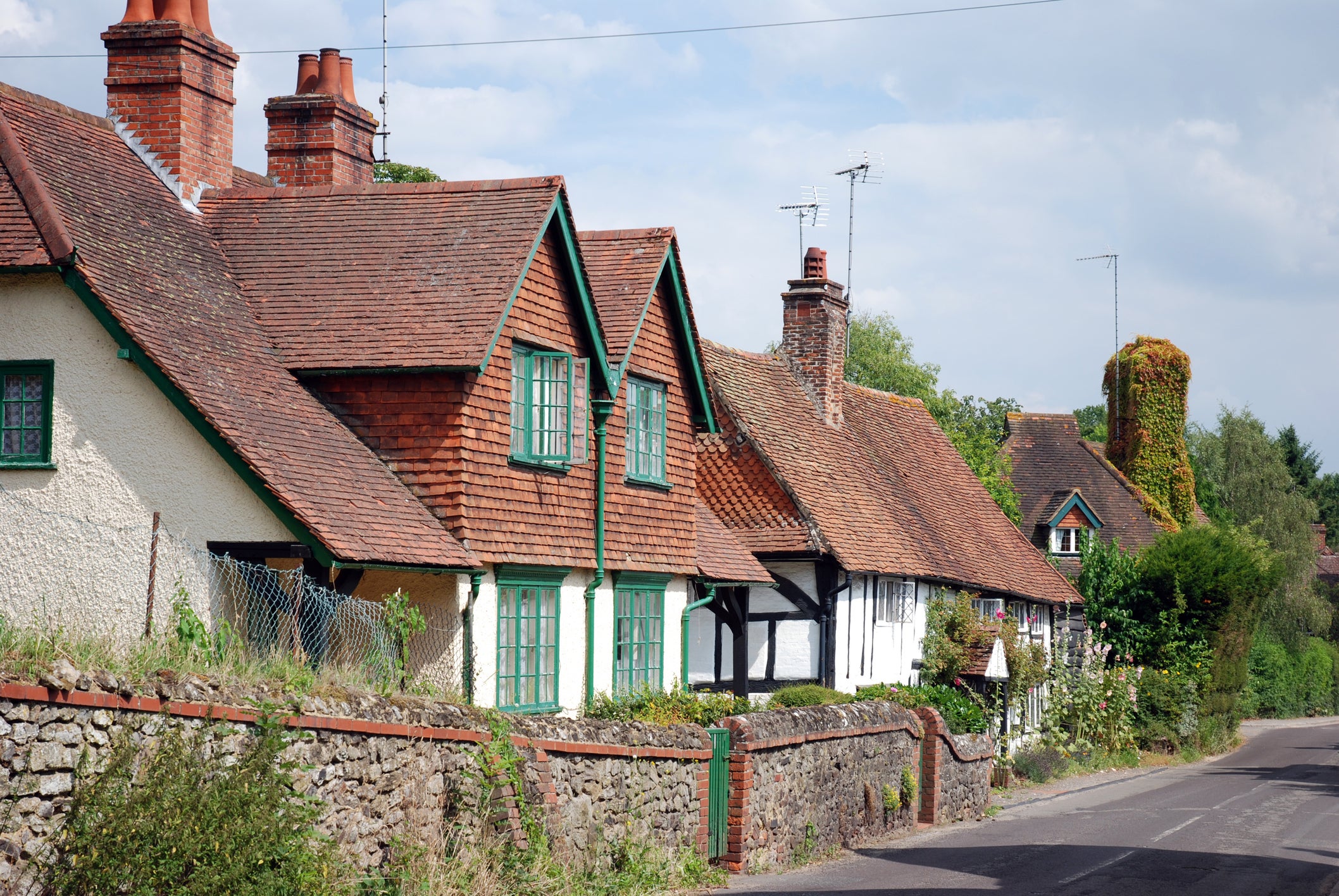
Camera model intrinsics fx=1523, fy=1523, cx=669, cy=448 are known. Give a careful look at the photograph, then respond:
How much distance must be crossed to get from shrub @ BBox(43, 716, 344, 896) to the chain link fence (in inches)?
137

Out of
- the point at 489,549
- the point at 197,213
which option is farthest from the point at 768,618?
the point at 197,213

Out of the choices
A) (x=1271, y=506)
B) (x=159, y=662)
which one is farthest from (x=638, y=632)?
(x=1271, y=506)

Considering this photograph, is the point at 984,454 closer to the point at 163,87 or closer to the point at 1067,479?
the point at 1067,479

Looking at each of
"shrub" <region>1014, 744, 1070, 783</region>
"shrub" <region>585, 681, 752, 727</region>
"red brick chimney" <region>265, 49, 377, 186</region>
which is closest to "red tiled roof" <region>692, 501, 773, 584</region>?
"shrub" <region>585, 681, 752, 727</region>

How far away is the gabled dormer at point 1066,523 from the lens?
48.6m

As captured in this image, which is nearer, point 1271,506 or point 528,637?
point 528,637

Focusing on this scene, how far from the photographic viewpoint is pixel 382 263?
57.0 feet

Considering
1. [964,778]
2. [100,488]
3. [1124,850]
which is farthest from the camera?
[964,778]

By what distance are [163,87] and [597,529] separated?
7.27 m

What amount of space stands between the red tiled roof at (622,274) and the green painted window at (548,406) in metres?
1.16

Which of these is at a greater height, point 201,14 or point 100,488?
point 201,14

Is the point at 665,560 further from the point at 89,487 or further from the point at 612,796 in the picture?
the point at 89,487

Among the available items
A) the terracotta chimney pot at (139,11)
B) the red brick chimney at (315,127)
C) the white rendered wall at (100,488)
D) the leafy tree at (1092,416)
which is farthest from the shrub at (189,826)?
the leafy tree at (1092,416)

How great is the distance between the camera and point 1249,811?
23672 millimetres
